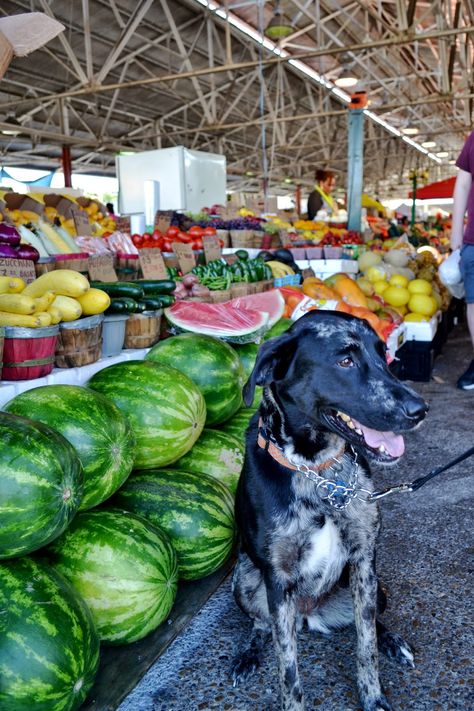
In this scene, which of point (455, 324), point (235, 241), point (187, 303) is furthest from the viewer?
point (455, 324)

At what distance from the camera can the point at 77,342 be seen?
9.15ft

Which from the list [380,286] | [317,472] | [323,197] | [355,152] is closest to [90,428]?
[317,472]

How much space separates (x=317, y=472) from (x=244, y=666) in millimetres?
722

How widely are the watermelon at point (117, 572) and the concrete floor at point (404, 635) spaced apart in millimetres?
177

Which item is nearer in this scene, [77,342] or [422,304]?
[77,342]

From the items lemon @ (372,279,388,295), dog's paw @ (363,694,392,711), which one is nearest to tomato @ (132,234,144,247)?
lemon @ (372,279,388,295)

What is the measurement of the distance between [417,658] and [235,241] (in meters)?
6.01

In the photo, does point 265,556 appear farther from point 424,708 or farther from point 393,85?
point 393,85

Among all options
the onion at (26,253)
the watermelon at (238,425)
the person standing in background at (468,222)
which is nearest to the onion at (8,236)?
the onion at (26,253)

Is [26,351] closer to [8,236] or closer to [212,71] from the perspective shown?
[8,236]

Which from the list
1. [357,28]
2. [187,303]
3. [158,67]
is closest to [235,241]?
[187,303]

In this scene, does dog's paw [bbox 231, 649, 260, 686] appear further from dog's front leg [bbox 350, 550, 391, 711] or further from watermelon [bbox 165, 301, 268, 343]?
watermelon [bbox 165, 301, 268, 343]

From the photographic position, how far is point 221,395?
3049 mm

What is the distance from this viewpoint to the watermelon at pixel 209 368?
3.03 meters
